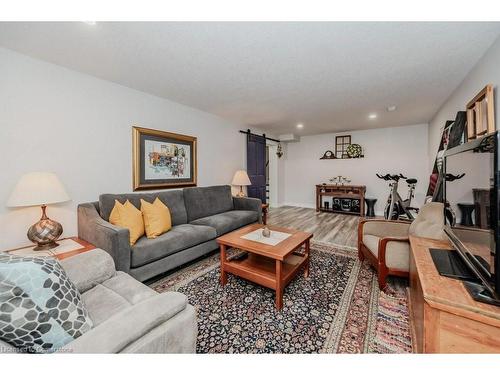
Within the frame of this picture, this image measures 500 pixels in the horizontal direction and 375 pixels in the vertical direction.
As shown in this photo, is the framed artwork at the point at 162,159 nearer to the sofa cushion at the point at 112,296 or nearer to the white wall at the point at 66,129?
the white wall at the point at 66,129

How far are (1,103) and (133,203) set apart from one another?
139 cm

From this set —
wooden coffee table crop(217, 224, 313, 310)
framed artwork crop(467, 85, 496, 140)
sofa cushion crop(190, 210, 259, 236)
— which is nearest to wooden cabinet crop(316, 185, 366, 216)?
sofa cushion crop(190, 210, 259, 236)

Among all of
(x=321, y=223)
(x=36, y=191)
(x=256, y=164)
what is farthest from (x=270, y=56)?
(x=321, y=223)

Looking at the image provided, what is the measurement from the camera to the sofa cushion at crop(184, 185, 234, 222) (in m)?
3.16

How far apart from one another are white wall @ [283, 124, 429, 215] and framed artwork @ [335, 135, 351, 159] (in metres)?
0.11

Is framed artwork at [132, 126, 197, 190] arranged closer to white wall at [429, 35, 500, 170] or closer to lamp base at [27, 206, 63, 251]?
lamp base at [27, 206, 63, 251]

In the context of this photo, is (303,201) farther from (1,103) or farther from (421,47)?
(1,103)

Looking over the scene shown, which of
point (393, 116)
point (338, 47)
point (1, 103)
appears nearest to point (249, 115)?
point (338, 47)

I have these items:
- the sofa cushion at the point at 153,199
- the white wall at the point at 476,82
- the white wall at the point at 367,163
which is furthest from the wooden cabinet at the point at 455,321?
the white wall at the point at 367,163

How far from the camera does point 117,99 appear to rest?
261 centimetres

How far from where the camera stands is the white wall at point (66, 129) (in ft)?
6.15

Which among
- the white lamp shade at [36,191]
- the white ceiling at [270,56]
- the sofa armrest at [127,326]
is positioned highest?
the white ceiling at [270,56]

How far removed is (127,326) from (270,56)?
2.22 metres

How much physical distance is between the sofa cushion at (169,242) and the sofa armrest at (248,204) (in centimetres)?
114
